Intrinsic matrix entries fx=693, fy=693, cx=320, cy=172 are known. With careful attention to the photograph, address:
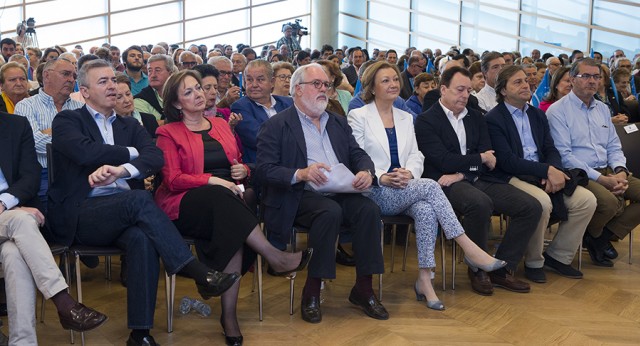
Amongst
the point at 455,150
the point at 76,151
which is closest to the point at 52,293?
the point at 76,151

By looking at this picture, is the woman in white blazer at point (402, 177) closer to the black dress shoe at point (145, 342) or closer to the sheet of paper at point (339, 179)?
the sheet of paper at point (339, 179)

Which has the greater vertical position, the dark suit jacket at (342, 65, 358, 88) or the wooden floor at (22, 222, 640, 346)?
the dark suit jacket at (342, 65, 358, 88)

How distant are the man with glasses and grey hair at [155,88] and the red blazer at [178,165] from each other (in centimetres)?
120

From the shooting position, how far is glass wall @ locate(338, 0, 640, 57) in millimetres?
15133

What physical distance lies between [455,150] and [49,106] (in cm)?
241

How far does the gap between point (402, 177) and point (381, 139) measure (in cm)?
34

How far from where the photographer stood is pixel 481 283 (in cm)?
397

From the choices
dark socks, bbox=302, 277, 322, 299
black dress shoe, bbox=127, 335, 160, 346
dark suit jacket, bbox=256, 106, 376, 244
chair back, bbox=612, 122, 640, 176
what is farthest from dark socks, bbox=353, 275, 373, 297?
chair back, bbox=612, 122, 640, 176

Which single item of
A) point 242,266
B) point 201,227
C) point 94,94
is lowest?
point 242,266

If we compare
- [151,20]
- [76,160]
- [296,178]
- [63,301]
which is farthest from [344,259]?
[151,20]

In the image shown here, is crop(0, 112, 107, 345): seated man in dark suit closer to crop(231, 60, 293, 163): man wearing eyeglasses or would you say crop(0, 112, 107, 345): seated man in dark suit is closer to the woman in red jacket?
the woman in red jacket

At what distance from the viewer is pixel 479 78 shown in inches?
243

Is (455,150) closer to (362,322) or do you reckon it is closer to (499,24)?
(362,322)

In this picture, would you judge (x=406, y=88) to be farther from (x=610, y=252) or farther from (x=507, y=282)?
(x=507, y=282)
